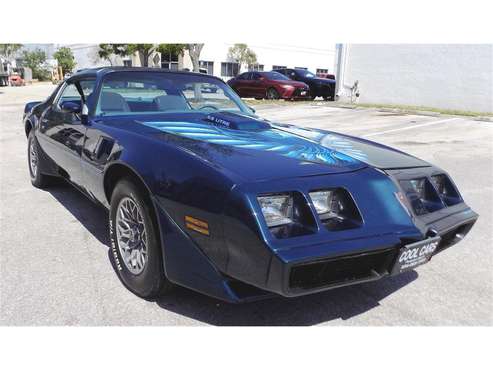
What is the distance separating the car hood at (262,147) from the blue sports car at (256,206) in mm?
11

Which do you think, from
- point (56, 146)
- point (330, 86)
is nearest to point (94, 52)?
point (330, 86)

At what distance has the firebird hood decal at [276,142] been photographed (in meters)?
2.54

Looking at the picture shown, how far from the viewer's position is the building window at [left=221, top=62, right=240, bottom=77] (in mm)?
39062

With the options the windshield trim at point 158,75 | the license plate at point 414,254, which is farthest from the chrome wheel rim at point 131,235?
the license plate at point 414,254

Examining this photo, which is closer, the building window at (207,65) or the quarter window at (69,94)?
the quarter window at (69,94)

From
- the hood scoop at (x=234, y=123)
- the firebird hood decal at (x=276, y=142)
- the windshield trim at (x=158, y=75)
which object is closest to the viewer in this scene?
the firebird hood decal at (x=276, y=142)

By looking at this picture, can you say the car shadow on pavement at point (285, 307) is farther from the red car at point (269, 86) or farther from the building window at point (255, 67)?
the building window at point (255, 67)

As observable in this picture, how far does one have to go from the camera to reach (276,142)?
2.81m

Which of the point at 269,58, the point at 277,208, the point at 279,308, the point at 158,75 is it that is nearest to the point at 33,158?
the point at 158,75

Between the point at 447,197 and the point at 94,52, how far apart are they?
49601 millimetres

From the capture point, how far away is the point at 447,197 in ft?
9.13

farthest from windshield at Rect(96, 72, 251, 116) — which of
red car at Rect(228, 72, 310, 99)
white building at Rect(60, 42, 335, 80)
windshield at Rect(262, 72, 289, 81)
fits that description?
white building at Rect(60, 42, 335, 80)

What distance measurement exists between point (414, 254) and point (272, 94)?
1692 centimetres
